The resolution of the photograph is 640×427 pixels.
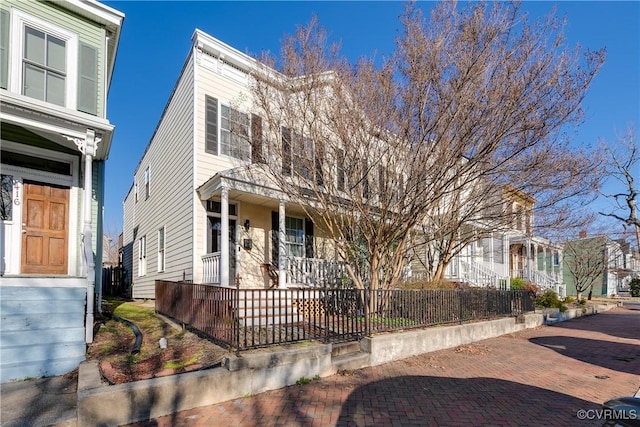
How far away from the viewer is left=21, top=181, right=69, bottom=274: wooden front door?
7.85 metres

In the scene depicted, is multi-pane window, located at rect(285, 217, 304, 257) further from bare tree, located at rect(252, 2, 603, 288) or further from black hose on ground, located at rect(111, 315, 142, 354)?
black hose on ground, located at rect(111, 315, 142, 354)

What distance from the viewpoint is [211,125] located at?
10.7m

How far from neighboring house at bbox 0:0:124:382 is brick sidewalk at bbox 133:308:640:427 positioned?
3.08 metres

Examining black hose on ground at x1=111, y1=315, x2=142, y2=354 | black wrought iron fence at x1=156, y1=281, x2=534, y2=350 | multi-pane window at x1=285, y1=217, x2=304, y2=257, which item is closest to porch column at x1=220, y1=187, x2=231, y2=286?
black wrought iron fence at x1=156, y1=281, x2=534, y2=350

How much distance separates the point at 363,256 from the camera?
10.6 meters

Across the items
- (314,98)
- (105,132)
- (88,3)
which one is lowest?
(105,132)

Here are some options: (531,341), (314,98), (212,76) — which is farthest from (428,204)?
(212,76)

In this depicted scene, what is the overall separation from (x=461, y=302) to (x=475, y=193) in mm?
3037

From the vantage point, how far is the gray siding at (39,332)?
18.2ft

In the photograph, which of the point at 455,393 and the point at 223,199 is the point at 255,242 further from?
the point at 455,393

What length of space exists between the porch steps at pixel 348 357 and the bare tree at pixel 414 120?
261cm

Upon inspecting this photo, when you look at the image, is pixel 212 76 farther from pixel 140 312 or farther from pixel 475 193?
pixel 475 193

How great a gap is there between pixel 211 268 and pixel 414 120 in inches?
241

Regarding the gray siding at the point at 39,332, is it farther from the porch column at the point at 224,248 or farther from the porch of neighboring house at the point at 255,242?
the porch of neighboring house at the point at 255,242
